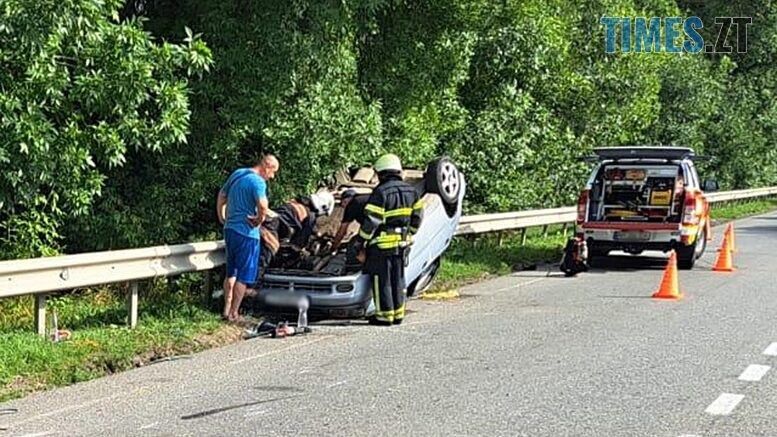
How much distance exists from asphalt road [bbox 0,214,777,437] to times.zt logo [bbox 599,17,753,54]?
50.2 ft

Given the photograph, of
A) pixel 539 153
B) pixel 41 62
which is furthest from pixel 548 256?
pixel 41 62

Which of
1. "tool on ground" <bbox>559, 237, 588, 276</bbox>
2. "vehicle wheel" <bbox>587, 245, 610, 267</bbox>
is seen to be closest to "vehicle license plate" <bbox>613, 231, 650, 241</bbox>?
"vehicle wheel" <bbox>587, 245, 610, 267</bbox>

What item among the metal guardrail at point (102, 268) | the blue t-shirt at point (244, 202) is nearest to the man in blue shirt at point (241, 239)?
the blue t-shirt at point (244, 202)

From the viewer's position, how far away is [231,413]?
6938mm

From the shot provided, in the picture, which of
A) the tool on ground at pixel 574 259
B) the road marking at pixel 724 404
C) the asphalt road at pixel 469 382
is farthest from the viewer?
the tool on ground at pixel 574 259

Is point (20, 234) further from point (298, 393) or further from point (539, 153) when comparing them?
point (539, 153)

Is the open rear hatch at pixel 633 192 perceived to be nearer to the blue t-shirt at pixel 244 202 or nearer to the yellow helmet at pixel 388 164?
the yellow helmet at pixel 388 164

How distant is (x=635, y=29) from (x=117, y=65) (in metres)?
19.8

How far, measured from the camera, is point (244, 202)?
10.5 m

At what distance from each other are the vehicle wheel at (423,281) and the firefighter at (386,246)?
4.35ft

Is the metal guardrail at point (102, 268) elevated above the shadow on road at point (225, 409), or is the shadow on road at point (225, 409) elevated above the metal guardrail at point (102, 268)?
the metal guardrail at point (102, 268)

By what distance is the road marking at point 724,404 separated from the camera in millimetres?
6970

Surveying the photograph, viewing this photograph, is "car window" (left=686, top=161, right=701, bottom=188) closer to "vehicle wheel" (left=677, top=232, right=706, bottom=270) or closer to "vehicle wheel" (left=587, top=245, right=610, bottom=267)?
"vehicle wheel" (left=677, top=232, right=706, bottom=270)

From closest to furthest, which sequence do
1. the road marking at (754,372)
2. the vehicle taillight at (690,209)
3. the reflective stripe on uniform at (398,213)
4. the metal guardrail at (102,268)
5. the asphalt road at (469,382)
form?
the asphalt road at (469,382), the road marking at (754,372), the metal guardrail at (102,268), the reflective stripe on uniform at (398,213), the vehicle taillight at (690,209)
